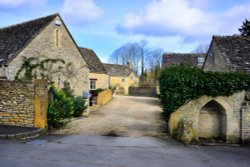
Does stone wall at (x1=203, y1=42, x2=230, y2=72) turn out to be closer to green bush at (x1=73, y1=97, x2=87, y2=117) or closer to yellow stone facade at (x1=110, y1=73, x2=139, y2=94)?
green bush at (x1=73, y1=97, x2=87, y2=117)

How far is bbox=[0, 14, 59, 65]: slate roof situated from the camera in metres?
17.5

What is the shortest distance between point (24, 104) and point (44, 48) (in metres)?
6.75

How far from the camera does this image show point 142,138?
12.7 meters

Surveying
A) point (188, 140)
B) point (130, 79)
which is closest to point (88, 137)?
point (188, 140)

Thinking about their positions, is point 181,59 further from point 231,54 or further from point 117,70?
point 117,70

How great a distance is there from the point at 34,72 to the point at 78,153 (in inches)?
422

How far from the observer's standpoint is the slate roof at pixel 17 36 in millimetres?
17470

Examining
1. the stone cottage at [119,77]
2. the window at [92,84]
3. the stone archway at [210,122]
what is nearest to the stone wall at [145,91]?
the stone cottage at [119,77]

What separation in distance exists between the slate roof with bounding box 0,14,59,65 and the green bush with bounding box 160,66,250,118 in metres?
10.1

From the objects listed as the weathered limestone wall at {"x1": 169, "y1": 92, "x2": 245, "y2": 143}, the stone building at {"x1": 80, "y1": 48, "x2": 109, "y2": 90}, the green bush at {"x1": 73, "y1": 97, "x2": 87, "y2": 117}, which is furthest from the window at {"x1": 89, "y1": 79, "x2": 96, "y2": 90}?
the weathered limestone wall at {"x1": 169, "y1": 92, "x2": 245, "y2": 143}

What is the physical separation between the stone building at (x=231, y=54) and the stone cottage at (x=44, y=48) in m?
10.9

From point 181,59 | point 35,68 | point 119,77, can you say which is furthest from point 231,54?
point 119,77

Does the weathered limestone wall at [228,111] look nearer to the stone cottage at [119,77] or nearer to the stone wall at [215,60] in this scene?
the stone wall at [215,60]

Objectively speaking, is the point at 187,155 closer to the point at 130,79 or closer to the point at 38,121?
the point at 38,121
